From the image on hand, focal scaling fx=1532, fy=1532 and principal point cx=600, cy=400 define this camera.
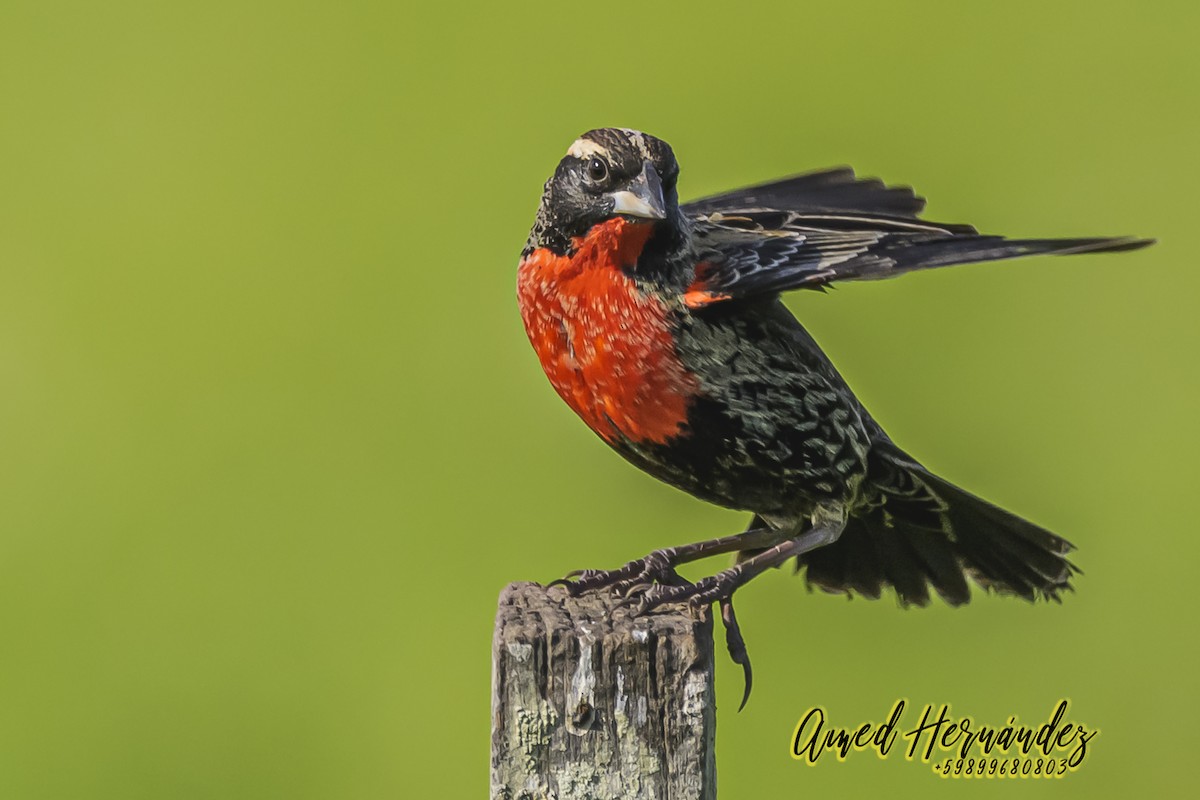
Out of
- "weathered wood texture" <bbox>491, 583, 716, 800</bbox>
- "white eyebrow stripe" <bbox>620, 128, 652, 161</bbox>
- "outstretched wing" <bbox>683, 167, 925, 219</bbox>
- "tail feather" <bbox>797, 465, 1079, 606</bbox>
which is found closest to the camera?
"weathered wood texture" <bbox>491, 583, 716, 800</bbox>

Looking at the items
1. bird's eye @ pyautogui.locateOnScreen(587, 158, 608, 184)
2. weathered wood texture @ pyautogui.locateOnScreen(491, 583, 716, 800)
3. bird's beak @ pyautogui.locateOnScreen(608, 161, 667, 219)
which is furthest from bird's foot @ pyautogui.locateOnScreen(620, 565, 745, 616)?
bird's eye @ pyautogui.locateOnScreen(587, 158, 608, 184)

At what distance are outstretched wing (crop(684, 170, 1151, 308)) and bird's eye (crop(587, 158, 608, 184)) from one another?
0.94 ft

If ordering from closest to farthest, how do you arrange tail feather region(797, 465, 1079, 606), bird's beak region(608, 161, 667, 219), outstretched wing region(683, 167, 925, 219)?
bird's beak region(608, 161, 667, 219), tail feather region(797, 465, 1079, 606), outstretched wing region(683, 167, 925, 219)

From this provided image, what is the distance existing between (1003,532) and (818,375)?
806 mm

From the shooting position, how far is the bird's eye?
11.0ft

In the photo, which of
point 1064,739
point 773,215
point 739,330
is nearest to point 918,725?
point 1064,739

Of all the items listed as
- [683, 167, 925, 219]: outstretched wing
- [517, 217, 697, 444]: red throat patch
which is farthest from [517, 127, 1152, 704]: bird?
→ [683, 167, 925, 219]: outstretched wing

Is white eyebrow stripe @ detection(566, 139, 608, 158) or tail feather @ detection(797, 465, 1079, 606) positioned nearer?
white eyebrow stripe @ detection(566, 139, 608, 158)

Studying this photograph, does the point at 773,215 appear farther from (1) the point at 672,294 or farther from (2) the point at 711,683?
(2) the point at 711,683

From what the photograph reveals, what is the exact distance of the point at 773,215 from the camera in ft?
12.9

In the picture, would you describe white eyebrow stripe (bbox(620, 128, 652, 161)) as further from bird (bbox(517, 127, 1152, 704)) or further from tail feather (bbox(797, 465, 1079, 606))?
tail feather (bbox(797, 465, 1079, 606))

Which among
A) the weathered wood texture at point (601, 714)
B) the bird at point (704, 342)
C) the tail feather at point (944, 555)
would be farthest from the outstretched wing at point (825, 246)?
the weathered wood texture at point (601, 714)

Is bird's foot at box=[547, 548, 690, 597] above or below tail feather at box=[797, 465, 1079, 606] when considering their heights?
below

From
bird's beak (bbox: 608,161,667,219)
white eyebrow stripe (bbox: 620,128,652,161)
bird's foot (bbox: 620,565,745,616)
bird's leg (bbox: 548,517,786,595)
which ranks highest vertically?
white eyebrow stripe (bbox: 620,128,652,161)
